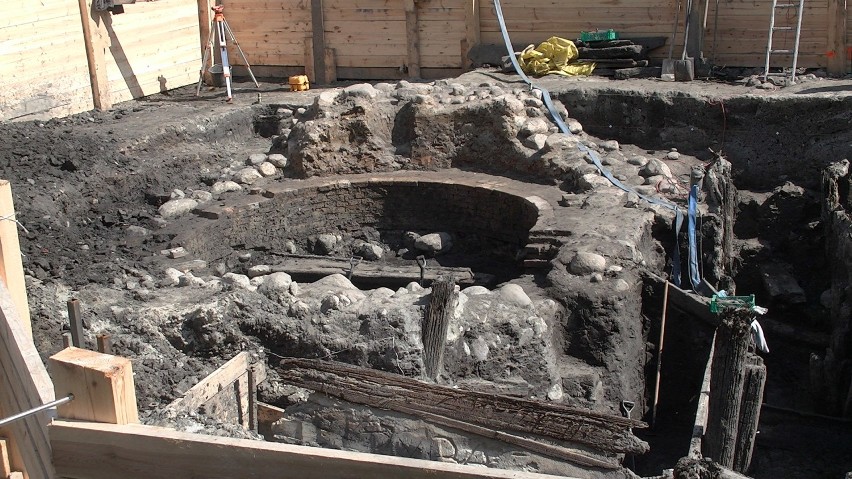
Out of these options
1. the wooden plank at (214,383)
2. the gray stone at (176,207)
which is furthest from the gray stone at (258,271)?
the wooden plank at (214,383)

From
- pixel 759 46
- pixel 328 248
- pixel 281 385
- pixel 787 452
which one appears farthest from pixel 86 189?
pixel 759 46

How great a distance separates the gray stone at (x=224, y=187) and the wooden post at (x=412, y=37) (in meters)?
5.27

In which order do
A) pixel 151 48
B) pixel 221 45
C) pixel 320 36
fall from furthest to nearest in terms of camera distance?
pixel 320 36 → pixel 151 48 → pixel 221 45

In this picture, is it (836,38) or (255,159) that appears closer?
(255,159)

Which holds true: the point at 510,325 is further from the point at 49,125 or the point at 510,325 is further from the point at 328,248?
the point at 49,125

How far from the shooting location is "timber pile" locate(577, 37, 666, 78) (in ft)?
46.3

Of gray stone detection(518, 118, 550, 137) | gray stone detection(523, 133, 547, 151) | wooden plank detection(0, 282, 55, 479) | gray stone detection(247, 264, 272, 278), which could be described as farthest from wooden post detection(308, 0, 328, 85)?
wooden plank detection(0, 282, 55, 479)

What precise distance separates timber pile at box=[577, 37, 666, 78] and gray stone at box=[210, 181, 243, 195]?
578cm

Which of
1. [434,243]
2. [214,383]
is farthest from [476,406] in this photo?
[434,243]

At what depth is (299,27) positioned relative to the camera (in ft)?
54.0

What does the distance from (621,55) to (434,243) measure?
4.76 metres

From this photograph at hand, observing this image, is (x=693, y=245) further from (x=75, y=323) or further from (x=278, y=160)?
(x=75, y=323)

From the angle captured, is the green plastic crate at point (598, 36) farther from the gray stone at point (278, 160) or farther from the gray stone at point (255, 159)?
the gray stone at point (255, 159)

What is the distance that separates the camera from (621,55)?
14.2 metres
